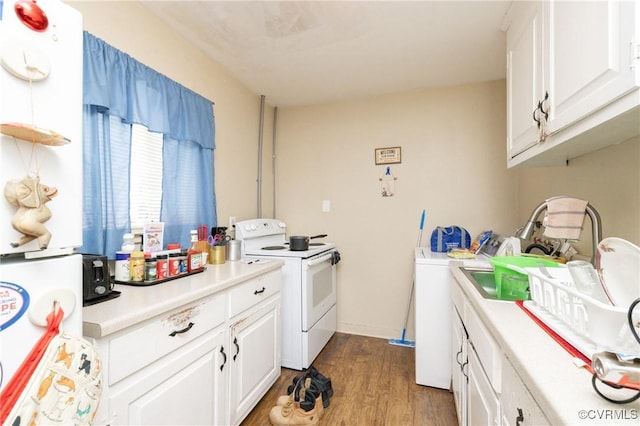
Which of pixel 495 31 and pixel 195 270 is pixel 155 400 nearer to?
pixel 195 270

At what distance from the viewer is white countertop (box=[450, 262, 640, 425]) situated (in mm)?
470

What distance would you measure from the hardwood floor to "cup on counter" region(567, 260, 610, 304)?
4.18ft

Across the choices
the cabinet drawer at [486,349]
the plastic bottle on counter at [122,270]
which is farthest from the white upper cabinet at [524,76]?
the plastic bottle on counter at [122,270]

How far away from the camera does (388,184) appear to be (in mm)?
2812

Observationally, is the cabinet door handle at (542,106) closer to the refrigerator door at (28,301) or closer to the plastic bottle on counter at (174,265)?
the refrigerator door at (28,301)

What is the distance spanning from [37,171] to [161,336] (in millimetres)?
706

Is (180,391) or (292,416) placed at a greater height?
(180,391)

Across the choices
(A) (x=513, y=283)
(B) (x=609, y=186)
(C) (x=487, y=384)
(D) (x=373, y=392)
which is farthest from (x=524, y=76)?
(D) (x=373, y=392)

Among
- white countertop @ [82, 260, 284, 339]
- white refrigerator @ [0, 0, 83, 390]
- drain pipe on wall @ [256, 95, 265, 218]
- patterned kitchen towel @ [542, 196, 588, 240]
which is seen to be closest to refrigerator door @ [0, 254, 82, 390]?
white refrigerator @ [0, 0, 83, 390]

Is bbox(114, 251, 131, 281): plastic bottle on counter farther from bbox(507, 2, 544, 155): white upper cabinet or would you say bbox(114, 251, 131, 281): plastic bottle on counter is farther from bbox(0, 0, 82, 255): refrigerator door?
bbox(507, 2, 544, 155): white upper cabinet

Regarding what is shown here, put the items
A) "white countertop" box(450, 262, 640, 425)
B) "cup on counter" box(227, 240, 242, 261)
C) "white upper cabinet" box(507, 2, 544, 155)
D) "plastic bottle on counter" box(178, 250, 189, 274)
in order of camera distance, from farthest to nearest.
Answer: "cup on counter" box(227, 240, 242, 261), "plastic bottle on counter" box(178, 250, 189, 274), "white upper cabinet" box(507, 2, 544, 155), "white countertop" box(450, 262, 640, 425)

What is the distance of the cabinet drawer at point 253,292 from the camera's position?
1.47 m

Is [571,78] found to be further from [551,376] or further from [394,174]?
[394,174]

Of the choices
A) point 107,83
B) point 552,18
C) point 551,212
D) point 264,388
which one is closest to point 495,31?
point 552,18
